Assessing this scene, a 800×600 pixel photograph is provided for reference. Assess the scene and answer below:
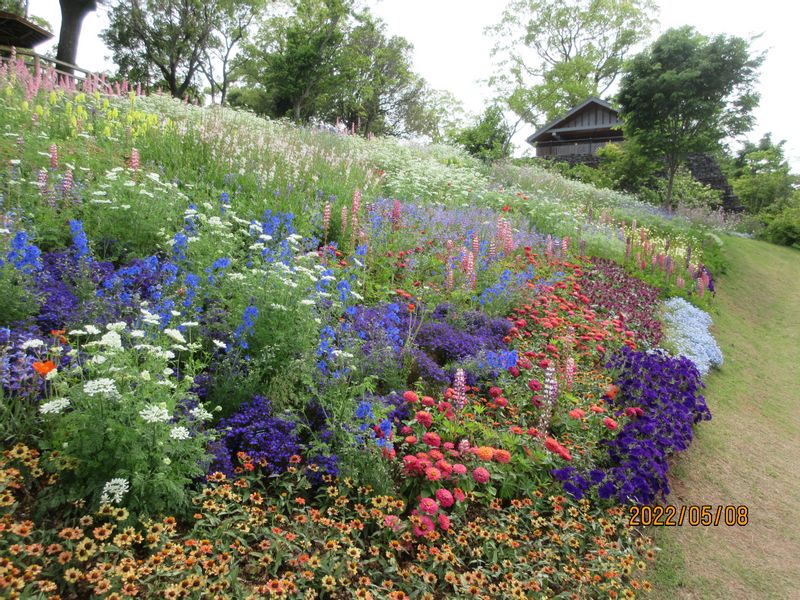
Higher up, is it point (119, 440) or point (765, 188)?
point (765, 188)

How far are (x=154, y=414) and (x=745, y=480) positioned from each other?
4.25 meters

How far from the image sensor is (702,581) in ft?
8.96

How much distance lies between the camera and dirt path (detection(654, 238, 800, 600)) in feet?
9.16

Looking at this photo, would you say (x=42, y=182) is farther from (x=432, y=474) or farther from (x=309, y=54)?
(x=309, y=54)

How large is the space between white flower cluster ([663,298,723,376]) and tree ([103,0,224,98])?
97.2 ft

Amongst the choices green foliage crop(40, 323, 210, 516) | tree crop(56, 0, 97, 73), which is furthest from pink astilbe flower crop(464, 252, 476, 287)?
tree crop(56, 0, 97, 73)

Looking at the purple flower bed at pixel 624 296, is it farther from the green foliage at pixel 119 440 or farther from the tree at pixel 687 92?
the tree at pixel 687 92

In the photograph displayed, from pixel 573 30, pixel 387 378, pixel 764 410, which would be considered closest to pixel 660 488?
pixel 387 378

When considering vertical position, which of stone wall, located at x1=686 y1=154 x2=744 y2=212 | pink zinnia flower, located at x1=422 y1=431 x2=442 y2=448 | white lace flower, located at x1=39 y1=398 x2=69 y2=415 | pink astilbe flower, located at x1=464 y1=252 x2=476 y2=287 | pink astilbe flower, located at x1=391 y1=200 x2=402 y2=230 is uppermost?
stone wall, located at x1=686 y1=154 x2=744 y2=212

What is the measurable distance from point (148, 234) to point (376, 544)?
3.27 meters

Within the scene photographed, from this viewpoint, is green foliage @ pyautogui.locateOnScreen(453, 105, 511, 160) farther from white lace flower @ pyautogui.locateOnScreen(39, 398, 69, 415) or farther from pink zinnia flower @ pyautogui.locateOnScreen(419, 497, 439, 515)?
white lace flower @ pyautogui.locateOnScreen(39, 398, 69, 415)

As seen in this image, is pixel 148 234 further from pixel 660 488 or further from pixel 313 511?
pixel 660 488

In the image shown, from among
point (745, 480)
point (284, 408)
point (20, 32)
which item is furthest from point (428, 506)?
point (20, 32)

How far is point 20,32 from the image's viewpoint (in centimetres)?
1648
